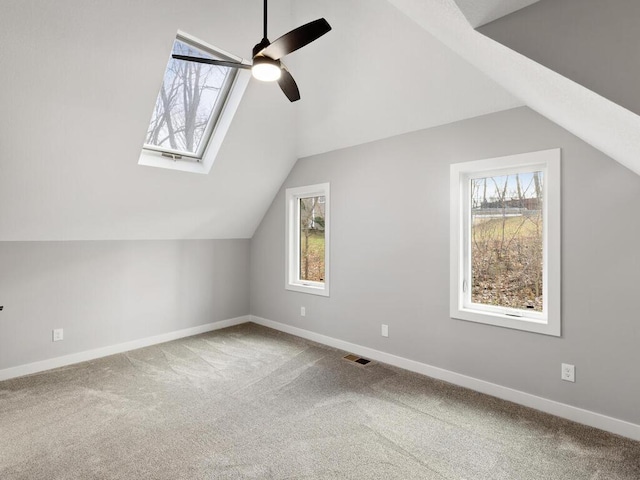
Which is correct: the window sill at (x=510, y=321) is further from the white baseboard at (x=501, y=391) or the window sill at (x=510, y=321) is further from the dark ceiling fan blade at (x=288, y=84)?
the dark ceiling fan blade at (x=288, y=84)

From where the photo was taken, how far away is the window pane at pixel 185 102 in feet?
10.1

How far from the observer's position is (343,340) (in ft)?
13.1

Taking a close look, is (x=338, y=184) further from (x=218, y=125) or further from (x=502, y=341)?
(x=502, y=341)

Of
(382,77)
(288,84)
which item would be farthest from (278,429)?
(382,77)

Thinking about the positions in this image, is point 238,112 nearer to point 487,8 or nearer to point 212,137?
point 212,137

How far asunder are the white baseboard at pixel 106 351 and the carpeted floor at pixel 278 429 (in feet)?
0.43

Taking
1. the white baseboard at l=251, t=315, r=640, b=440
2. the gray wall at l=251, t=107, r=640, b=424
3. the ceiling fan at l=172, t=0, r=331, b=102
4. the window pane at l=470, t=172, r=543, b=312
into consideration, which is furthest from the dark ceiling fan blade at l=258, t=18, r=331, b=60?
the white baseboard at l=251, t=315, r=640, b=440

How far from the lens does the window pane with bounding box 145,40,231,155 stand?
308 cm

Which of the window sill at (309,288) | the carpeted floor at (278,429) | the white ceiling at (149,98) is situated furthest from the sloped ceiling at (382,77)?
the carpeted floor at (278,429)

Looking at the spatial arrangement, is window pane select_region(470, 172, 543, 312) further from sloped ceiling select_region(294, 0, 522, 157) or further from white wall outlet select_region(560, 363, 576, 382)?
sloped ceiling select_region(294, 0, 522, 157)

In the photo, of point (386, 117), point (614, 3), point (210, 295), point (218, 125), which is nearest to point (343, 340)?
point (210, 295)

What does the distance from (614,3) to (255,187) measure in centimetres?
385

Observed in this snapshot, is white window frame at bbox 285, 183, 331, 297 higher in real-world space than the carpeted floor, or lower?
higher

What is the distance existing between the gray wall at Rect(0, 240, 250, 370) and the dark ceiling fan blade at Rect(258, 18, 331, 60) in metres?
2.98
